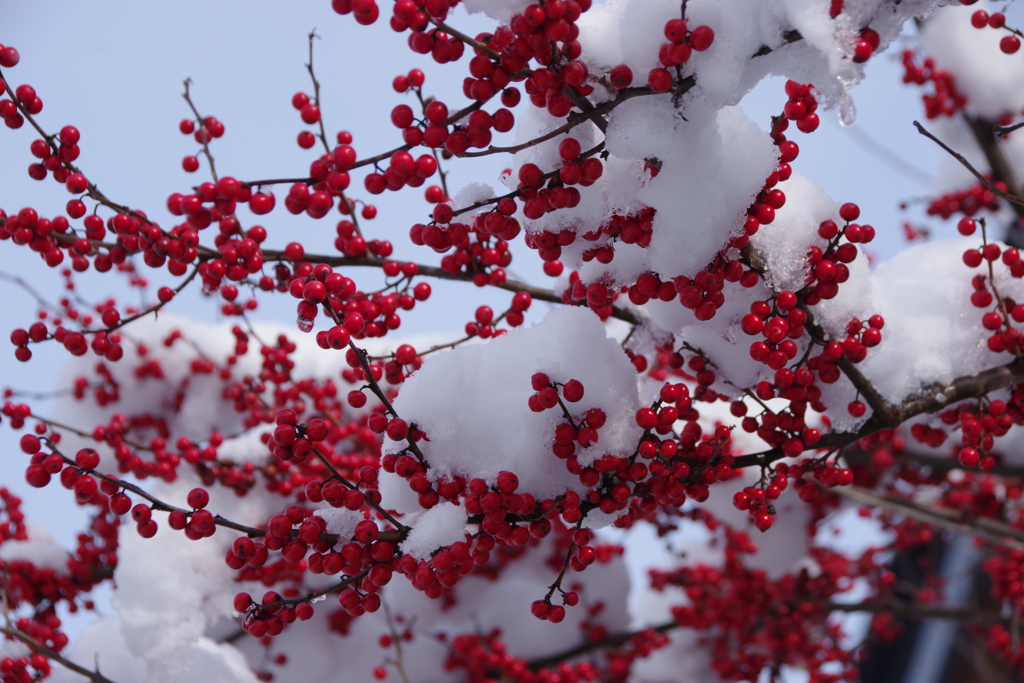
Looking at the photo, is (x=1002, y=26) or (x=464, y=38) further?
(x=1002, y=26)

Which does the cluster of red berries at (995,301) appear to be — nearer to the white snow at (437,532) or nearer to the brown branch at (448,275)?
the brown branch at (448,275)

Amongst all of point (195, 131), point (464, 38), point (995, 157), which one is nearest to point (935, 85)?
point (995, 157)

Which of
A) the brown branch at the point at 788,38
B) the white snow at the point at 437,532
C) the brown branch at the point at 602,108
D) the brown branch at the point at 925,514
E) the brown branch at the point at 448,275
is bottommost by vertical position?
the white snow at the point at 437,532

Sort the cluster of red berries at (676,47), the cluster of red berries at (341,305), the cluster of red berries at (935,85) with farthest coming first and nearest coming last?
the cluster of red berries at (935,85), the cluster of red berries at (341,305), the cluster of red berries at (676,47)

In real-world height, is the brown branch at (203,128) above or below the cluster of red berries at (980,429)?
above

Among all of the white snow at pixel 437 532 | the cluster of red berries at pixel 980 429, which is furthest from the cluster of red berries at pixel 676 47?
the cluster of red berries at pixel 980 429

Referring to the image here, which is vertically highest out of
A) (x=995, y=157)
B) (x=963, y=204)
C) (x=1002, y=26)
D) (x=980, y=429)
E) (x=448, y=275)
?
(x=963, y=204)

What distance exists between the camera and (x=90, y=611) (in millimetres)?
2217

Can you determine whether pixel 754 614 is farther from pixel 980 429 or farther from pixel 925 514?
pixel 980 429

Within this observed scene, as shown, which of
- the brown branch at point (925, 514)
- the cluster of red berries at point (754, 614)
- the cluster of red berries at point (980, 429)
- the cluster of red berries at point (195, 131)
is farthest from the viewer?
the cluster of red berries at point (754, 614)

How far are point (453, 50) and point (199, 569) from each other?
1.68m

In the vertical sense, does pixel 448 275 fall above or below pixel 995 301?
above

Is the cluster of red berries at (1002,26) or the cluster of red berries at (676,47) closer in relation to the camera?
the cluster of red berries at (676,47)

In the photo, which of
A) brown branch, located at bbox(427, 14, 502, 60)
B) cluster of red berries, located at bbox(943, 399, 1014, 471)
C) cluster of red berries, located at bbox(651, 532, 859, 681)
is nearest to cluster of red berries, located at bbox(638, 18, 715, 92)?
brown branch, located at bbox(427, 14, 502, 60)
